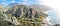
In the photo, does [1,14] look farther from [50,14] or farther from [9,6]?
[50,14]

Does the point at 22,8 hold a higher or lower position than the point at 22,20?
higher

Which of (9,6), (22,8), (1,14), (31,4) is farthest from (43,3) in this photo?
(1,14)

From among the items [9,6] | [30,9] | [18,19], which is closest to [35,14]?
[30,9]

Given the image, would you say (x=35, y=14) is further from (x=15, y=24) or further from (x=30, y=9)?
(x=15, y=24)

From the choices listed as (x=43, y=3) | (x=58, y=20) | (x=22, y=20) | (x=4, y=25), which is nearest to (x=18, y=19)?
(x=22, y=20)

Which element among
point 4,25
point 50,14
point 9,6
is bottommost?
point 4,25

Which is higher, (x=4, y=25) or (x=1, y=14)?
(x=1, y=14)

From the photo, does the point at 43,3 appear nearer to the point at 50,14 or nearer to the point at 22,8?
the point at 50,14
